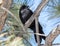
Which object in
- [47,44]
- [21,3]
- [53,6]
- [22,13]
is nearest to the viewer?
[47,44]

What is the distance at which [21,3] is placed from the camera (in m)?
1.28

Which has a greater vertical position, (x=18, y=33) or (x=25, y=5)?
(x=25, y=5)

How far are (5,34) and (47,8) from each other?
0.94 feet

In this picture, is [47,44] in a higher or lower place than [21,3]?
lower

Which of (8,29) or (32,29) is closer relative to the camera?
(8,29)

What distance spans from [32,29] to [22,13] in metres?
0.19

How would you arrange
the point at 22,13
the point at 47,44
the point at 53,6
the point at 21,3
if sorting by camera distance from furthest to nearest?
the point at 22,13, the point at 21,3, the point at 53,6, the point at 47,44

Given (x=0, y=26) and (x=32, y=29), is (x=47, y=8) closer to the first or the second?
(x=32, y=29)

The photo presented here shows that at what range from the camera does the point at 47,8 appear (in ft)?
4.02

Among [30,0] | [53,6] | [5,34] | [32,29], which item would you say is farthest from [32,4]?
[5,34]

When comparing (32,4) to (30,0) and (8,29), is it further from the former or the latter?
(8,29)

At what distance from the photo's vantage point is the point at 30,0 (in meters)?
1.33

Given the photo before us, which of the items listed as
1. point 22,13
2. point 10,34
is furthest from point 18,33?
point 22,13

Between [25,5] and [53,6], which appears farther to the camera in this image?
[25,5]
